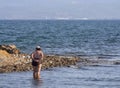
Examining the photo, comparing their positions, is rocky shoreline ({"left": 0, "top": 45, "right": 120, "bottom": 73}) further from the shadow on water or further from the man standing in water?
the shadow on water

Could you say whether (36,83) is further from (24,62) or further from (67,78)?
(24,62)

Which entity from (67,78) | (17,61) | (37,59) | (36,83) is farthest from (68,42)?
(36,83)

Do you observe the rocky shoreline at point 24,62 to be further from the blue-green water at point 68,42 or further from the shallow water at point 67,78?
the blue-green water at point 68,42

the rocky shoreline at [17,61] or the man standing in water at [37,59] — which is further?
the rocky shoreline at [17,61]

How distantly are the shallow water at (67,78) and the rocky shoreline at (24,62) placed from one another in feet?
3.21

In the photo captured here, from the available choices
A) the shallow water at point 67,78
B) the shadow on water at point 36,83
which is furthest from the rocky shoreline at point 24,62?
the shadow on water at point 36,83

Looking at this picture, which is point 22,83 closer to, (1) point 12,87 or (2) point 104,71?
(1) point 12,87

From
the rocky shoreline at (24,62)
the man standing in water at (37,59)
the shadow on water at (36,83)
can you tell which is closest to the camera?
the shadow on water at (36,83)

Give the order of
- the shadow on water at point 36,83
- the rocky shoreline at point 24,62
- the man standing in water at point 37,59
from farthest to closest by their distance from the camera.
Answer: the rocky shoreline at point 24,62 → the man standing in water at point 37,59 → the shadow on water at point 36,83

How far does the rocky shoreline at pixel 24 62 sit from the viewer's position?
3067 centimetres

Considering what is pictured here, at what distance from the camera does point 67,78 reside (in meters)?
28.1

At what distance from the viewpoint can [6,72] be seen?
96.7 feet

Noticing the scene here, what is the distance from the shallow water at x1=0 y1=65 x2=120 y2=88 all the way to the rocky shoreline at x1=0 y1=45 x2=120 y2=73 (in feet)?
3.21

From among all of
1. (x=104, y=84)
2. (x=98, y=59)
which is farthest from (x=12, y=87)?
(x=98, y=59)
